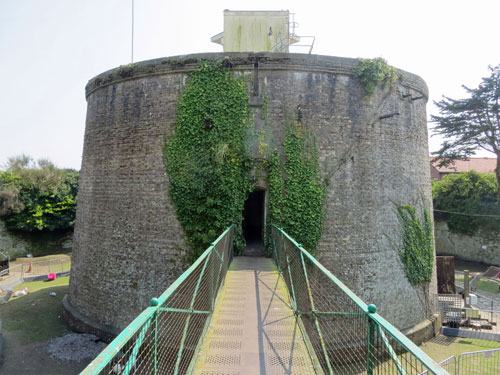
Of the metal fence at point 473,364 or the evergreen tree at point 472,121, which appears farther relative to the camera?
the evergreen tree at point 472,121

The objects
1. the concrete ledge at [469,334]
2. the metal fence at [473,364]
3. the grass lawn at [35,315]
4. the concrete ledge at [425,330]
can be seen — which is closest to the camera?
the metal fence at [473,364]

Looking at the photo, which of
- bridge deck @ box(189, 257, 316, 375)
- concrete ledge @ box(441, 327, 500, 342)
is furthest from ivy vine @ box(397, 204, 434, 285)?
bridge deck @ box(189, 257, 316, 375)

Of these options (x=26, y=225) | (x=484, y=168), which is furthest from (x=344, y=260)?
(x=484, y=168)

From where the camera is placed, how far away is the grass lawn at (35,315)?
9454mm

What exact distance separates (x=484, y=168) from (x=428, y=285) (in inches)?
A: 1228

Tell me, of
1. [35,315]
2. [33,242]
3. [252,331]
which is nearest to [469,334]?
[252,331]

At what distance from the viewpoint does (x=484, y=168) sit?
3300cm

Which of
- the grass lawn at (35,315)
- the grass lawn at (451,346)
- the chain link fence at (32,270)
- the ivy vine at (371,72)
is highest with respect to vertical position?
the ivy vine at (371,72)

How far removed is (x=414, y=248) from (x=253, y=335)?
7344mm

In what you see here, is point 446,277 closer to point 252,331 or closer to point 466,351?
point 466,351

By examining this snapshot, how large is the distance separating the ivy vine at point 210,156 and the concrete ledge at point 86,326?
3434 mm

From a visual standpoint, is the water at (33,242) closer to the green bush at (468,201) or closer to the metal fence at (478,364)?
the metal fence at (478,364)

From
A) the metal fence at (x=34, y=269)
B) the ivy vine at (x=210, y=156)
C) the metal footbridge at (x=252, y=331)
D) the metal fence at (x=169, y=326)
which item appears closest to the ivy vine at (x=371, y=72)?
the ivy vine at (x=210, y=156)

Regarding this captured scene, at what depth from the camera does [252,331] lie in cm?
406
